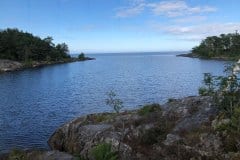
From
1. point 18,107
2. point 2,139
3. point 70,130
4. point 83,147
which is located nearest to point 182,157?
point 83,147

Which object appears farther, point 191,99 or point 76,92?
point 76,92

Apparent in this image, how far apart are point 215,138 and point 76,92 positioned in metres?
56.8

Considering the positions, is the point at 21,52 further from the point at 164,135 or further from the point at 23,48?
the point at 164,135

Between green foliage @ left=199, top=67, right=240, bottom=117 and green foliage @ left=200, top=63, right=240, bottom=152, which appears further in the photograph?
green foliage @ left=199, top=67, right=240, bottom=117

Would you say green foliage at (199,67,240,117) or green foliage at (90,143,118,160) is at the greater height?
green foliage at (199,67,240,117)

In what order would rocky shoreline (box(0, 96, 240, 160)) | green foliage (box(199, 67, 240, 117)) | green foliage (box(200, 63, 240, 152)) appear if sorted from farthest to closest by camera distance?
1. green foliage (box(199, 67, 240, 117))
2. rocky shoreline (box(0, 96, 240, 160))
3. green foliage (box(200, 63, 240, 152))

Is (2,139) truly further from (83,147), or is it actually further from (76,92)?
(76,92)

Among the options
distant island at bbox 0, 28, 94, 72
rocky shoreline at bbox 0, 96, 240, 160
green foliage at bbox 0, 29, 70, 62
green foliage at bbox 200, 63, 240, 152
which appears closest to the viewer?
green foliage at bbox 200, 63, 240, 152

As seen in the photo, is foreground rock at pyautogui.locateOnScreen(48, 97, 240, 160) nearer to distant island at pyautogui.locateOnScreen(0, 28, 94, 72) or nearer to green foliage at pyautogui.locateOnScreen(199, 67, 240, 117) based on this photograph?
green foliage at pyautogui.locateOnScreen(199, 67, 240, 117)

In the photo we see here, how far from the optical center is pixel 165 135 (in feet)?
69.0

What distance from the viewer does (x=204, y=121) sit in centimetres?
2202

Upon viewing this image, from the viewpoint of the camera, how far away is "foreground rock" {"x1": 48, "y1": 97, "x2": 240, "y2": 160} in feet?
63.4

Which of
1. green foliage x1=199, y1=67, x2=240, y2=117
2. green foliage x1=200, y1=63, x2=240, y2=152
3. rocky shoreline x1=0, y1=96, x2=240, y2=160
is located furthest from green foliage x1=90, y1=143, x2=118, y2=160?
green foliage x1=199, y1=67, x2=240, y2=117

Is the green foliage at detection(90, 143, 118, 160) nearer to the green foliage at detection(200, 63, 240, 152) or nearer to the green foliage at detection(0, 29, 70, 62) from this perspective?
the green foliage at detection(200, 63, 240, 152)
